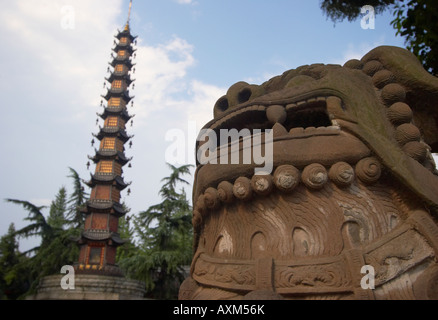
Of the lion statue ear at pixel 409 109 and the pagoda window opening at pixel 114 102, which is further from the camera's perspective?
the pagoda window opening at pixel 114 102

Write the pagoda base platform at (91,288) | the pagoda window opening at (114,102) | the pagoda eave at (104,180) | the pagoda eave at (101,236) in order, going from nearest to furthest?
the pagoda base platform at (91,288) < the pagoda eave at (101,236) < the pagoda eave at (104,180) < the pagoda window opening at (114,102)

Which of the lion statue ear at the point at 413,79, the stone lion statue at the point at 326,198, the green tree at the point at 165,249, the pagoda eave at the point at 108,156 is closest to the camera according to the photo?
the stone lion statue at the point at 326,198

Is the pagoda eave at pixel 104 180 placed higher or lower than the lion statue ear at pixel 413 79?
higher

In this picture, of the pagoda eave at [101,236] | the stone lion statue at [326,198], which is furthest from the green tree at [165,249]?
the stone lion statue at [326,198]

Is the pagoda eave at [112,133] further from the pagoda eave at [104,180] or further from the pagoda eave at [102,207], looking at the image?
the pagoda eave at [102,207]

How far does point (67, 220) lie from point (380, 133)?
1981 cm

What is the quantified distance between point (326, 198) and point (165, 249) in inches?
407

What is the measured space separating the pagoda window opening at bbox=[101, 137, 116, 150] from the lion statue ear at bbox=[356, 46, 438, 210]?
1820 cm

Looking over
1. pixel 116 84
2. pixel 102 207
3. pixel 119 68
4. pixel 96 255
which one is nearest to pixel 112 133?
pixel 116 84

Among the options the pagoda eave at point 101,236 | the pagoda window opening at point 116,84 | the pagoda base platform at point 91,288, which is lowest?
the pagoda base platform at point 91,288

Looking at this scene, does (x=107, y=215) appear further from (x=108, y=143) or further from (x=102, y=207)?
(x=108, y=143)

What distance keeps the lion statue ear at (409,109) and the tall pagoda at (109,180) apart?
52.7ft

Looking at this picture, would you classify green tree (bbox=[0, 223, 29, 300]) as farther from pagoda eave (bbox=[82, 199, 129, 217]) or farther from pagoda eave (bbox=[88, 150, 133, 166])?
pagoda eave (bbox=[88, 150, 133, 166])

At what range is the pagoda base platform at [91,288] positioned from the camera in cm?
1425
